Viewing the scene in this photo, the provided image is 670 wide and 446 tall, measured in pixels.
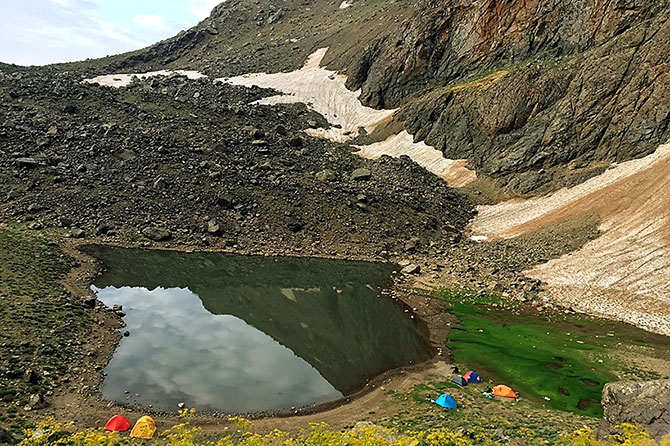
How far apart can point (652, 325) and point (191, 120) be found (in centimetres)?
7489

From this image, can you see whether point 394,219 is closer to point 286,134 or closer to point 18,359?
point 286,134

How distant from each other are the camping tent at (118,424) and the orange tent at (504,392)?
2179 cm

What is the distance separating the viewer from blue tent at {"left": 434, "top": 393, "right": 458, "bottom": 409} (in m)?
26.1

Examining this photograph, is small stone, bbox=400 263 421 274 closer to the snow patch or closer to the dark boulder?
the dark boulder

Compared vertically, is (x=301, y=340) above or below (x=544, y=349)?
above

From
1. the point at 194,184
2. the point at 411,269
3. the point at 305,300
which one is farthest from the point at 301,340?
the point at 194,184

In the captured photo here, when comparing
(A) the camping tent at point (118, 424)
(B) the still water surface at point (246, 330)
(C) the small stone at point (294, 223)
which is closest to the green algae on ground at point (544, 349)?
(B) the still water surface at point (246, 330)

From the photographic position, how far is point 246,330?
37.3 meters

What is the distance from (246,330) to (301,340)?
4.91m

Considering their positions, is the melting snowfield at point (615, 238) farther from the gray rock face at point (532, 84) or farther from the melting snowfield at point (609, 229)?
the gray rock face at point (532, 84)

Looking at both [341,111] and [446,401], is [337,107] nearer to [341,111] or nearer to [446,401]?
[341,111]

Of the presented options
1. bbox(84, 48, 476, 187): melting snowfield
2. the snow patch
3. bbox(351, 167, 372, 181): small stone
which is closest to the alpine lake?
bbox(351, 167, 372, 181): small stone

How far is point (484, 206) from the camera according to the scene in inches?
2928

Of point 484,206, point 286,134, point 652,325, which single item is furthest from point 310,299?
point 286,134
